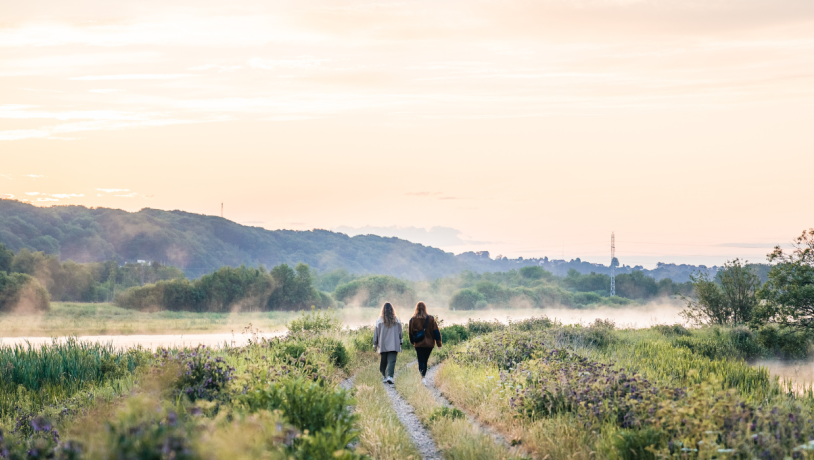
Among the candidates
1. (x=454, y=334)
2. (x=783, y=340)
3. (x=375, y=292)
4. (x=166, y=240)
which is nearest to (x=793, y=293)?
(x=783, y=340)

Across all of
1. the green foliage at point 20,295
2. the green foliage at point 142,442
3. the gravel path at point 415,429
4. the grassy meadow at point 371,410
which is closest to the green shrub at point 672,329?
the grassy meadow at point 371,410

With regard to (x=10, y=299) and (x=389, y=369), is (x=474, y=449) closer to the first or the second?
(x=389, y=369)

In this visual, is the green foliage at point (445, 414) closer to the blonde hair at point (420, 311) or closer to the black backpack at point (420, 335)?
the black backpack at point (420, 335)

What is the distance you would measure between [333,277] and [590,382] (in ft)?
446

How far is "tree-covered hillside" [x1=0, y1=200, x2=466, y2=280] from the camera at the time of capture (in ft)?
372

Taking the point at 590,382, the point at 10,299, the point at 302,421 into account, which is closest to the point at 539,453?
the point at 590,382

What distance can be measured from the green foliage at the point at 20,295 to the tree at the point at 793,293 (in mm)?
58437

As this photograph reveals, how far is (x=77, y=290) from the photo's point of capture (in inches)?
3007

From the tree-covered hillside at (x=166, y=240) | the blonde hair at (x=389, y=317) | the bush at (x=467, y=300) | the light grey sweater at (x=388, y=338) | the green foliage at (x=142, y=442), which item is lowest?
the bush at (x=467, y=300)

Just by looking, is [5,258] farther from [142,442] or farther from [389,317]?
[142,442]

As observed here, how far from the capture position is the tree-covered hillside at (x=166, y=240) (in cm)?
11325

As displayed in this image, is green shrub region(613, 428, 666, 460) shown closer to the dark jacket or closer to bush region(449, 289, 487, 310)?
the dark jacket

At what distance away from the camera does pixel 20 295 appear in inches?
2185

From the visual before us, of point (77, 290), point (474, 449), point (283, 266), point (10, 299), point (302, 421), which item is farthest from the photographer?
point (283, 266)
